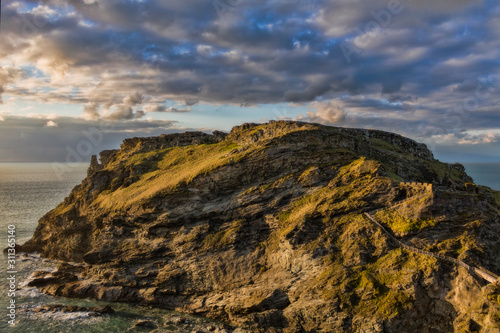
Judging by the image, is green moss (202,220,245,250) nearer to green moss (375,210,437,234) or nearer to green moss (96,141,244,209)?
green moss (96,141,244,209)

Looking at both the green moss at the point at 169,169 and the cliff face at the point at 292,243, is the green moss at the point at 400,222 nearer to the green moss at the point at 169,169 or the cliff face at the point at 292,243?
the cliff face at the point at 292,243

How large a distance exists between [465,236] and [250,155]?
30653 mm

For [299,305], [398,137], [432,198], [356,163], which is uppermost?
[398,137]

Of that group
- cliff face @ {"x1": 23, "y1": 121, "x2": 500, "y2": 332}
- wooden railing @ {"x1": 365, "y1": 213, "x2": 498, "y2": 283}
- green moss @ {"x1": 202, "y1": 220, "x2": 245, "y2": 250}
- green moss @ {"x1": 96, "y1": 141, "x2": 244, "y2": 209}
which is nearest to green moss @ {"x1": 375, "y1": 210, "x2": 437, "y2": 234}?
cliff face @ {"x1": 23, "y1": 121, "x2": 500, "y2": 332}

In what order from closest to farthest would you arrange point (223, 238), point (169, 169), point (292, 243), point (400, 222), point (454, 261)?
point (454, 261) → point (400, 222) → point (292, 243) → point (223, 238) → point (169, 169)

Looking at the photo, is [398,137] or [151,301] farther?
[398,137]

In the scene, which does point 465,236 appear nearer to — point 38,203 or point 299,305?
point 299,305

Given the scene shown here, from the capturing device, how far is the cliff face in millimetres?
36125

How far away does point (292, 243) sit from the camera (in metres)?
42.8

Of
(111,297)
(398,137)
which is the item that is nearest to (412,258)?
(111,297)

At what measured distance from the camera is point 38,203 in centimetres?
12019

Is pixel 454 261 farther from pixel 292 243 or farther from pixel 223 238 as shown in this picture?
pixel 223 238

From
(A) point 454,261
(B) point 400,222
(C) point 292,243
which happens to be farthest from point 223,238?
(A) point 454,261

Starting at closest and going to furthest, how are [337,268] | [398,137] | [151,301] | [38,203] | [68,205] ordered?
[337,268] < [151,301] < [68,205] < [398,137] < [38,203]
